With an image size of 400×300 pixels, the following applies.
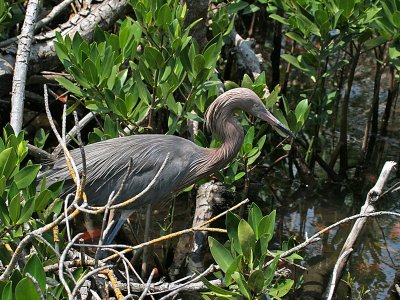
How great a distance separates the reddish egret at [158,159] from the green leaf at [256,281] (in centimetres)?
148

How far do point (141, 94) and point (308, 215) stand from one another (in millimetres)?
2156

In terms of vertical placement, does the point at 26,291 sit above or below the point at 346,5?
below

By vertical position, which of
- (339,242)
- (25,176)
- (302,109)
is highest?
(25,176)

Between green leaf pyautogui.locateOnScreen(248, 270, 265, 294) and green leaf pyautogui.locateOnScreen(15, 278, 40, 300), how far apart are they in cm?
100

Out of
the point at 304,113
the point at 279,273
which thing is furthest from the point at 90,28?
the point at 279,273

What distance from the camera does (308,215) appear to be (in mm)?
6477

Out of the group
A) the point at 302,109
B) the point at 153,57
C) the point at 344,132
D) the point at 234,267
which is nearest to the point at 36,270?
the point at 234,267

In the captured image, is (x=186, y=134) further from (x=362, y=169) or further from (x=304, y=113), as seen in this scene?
(x=362, y=169)

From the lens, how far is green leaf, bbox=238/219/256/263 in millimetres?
3436

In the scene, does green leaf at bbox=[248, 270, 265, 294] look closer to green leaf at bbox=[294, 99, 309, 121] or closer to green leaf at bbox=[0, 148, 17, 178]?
green leaf at bbox=[0, 148, 17, 178]

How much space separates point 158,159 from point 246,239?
155 centimetres

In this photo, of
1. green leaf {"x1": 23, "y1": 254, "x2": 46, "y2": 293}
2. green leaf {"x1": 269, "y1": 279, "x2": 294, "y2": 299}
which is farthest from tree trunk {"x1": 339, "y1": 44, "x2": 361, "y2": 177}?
green leaf {"x1": 23, "y1": 254, "x2": 46, "y2": 293}

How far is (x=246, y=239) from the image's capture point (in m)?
3.47

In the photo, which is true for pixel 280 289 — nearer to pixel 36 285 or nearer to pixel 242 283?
pixel 242 283
